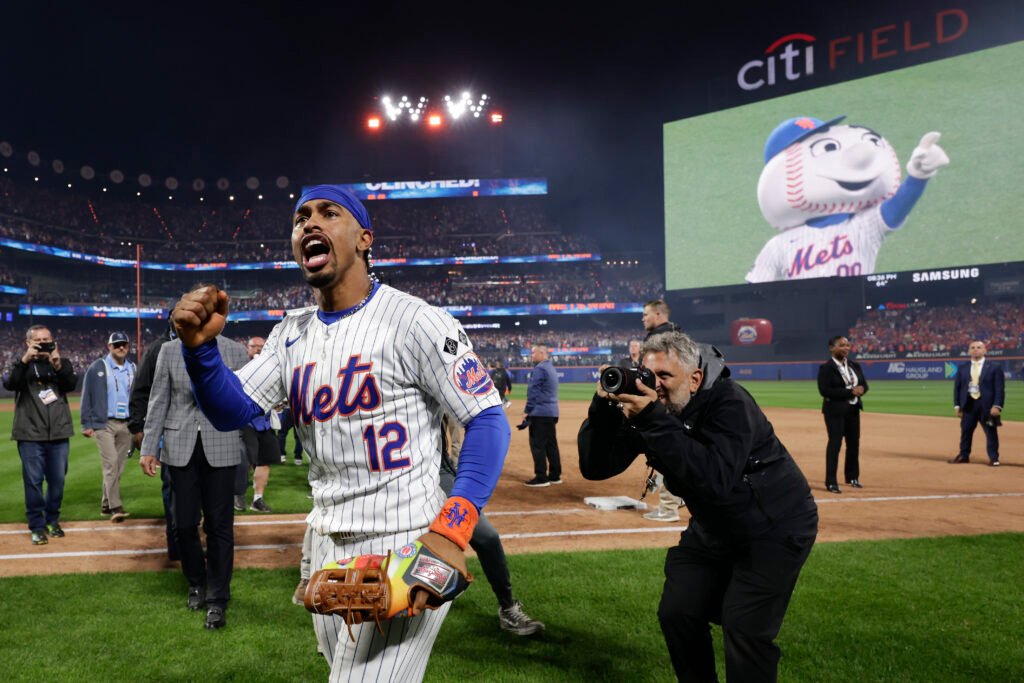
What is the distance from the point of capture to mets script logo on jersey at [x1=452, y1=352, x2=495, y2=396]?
196 cm

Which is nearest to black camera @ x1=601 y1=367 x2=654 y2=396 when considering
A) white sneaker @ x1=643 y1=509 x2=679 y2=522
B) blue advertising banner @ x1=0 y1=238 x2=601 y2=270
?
white sneaker @ x1=643 y1=509 x2=679 y2=522

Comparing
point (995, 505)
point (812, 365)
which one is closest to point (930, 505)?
point (995, 505)

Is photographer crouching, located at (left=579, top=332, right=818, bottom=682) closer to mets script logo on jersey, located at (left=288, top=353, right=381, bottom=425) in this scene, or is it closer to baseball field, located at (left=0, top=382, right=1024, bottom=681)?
mets script logo on jersey, located at (left=288, top=353, right=381, bottom=425)

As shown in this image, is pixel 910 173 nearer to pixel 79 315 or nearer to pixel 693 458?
pixel 693 458

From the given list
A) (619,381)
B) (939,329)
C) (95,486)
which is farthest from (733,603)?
(939,329)

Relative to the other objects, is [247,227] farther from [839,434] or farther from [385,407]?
[385,407]

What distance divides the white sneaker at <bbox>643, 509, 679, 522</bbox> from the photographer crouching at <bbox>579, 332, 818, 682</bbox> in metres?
4.64

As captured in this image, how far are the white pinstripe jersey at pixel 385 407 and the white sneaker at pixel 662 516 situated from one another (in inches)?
237

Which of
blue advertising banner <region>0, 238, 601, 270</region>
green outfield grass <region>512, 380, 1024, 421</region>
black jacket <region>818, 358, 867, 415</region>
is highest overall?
blue advertising banner <region>0, 238, 601, 270</region>

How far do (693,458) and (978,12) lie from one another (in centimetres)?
4224

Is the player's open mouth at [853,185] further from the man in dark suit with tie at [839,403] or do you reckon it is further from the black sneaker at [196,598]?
the black sneaker at [196,598]

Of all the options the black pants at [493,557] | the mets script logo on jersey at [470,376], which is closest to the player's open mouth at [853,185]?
the black pants at [493,557]

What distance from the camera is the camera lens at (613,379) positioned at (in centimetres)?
243

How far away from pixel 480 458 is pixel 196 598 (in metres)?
4.15
